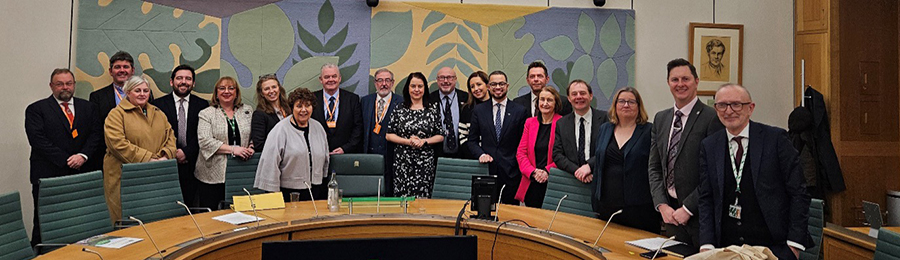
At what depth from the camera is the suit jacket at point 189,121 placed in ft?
16.0

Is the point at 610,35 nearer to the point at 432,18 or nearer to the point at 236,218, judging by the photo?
the point at 432,18

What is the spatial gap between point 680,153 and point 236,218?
229 cm

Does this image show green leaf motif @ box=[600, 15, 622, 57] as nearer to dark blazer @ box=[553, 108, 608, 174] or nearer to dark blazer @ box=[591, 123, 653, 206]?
dark blazer @ box=[553, 108, 608, 174]

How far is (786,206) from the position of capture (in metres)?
2.45

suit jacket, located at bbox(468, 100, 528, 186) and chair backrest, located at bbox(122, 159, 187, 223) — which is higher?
suit jacket, located at bbox(468, 100, 528, 186)

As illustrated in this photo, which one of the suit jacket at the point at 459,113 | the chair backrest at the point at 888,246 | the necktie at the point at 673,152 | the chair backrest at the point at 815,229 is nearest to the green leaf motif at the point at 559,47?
the suit jacket at the point at 459,113

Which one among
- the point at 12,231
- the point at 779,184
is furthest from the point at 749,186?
the point at 12,231

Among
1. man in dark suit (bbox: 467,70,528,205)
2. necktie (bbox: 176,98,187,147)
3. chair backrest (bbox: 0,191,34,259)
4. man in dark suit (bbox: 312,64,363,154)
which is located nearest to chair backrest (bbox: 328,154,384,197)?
man in dark suit (bbox: 312,64,363,154)

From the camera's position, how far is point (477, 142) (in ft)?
15.7

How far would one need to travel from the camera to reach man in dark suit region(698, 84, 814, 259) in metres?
2.43

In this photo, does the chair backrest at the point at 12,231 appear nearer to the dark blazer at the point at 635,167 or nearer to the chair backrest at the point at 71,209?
the chair backrest at the point at 71,209

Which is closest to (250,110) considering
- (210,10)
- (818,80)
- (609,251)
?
(210,10)

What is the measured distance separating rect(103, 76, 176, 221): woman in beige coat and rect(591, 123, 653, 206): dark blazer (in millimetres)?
3141

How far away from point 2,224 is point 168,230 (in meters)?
0.64
